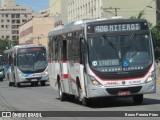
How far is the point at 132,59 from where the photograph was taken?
62.7 feet

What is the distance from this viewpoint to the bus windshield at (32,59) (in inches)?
1663

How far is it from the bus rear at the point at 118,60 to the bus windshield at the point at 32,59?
23052 millimetres

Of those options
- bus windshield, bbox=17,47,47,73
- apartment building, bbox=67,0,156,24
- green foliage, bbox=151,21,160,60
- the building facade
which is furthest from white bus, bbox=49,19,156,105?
the building facade

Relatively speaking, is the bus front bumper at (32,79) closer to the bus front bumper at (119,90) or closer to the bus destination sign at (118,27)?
the bus destination sign at (118,27)

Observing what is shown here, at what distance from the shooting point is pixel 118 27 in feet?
63.6

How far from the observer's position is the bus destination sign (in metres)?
19.3

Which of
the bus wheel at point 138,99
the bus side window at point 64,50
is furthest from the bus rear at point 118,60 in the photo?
the bus side window at point 64,50

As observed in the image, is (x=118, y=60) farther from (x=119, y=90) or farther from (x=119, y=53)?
(x=119, y=90)

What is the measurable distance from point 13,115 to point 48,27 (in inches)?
5565

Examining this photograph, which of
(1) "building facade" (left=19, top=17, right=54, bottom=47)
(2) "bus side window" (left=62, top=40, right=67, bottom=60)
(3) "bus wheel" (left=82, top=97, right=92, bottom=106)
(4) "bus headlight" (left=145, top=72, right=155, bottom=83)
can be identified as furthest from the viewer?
(1) "building facade" (left=19, top=17, right=54, bottom=47)

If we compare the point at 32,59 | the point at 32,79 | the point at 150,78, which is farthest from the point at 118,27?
the point at 32,79

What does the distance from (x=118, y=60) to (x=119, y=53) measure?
240mm

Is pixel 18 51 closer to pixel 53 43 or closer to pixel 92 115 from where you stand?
pixel 53 43

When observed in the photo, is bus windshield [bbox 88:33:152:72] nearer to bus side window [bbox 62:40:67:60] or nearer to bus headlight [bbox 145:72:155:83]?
bus headlight [bbox 145:72:155:83]
